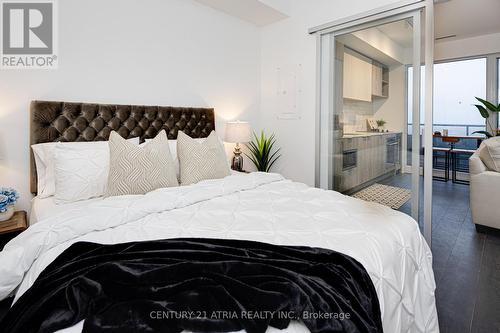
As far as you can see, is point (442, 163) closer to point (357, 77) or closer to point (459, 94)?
point (459, 94)

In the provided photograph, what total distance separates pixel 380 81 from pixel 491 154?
140 cm

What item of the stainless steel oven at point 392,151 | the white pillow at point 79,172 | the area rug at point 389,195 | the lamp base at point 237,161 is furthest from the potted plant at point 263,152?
the white pillow at point 79,172

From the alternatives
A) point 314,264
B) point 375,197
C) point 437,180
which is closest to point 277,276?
point 314,264

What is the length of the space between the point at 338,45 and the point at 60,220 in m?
3.17

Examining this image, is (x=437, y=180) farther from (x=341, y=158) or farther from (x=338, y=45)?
(x=338, y=45)

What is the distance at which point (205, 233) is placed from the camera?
4.62 feet

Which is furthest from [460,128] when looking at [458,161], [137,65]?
[137,65]

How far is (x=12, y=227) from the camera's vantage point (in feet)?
6.15

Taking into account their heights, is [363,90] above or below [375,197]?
above

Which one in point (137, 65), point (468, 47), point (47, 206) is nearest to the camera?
point (47, 206)

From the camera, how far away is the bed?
1.21 metres

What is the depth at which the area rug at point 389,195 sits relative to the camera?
2910 mm

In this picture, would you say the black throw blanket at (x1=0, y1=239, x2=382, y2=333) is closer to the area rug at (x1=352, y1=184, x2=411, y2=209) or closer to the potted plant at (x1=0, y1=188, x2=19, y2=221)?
the potted plant at (x1=0, y1=188, x2=19, y2=221)

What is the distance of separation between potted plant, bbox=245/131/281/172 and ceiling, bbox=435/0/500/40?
2524 millimetres
